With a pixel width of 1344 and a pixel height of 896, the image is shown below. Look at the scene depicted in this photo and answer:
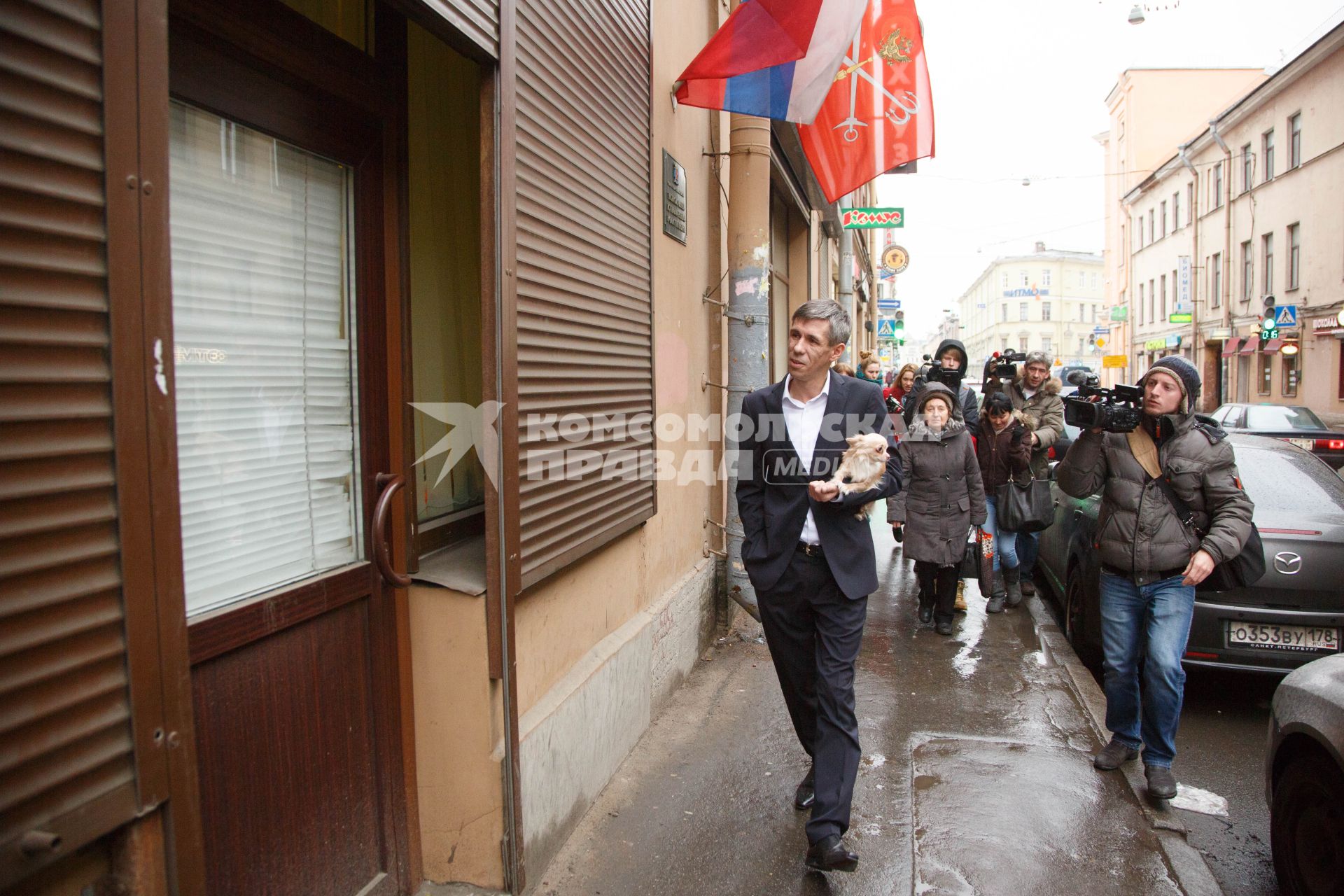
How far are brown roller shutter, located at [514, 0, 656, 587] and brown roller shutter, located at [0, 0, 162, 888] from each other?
1.49 meters

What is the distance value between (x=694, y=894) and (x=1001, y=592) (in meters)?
4.56

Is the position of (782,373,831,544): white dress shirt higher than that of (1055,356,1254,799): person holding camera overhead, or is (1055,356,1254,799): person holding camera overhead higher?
(782,373,831,544): white dress shirt

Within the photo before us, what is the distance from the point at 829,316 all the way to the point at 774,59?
1750 mm

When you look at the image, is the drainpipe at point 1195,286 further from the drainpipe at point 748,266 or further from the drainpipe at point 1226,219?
the drainpipe at point 748,266

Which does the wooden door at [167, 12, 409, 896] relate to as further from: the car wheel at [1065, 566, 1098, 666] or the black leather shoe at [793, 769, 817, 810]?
the car wheel at [1065, 566, 1098, 666]

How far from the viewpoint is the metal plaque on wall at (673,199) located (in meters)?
4.65

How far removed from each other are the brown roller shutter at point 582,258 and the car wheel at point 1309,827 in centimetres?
257

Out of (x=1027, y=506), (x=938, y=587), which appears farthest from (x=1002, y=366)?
(x=938, y=587)

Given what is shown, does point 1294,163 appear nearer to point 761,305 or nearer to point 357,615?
point 761,305

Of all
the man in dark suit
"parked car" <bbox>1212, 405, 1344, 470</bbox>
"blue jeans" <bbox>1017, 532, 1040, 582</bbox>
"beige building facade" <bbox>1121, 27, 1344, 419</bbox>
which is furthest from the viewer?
"beige building facade" <bbox>1121, 27, 1344, 419</bbox>

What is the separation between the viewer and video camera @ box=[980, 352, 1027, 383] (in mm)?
6457

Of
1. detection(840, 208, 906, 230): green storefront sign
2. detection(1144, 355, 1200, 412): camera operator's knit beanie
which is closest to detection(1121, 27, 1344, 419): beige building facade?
detection(840, 208, 906, 230): green storefront sign

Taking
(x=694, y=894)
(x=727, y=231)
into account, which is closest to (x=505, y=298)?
(x=694, y=894)

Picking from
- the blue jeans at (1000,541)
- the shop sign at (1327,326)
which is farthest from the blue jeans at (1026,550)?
the shop sign at (1327,326)
